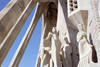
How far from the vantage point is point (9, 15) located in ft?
15.6

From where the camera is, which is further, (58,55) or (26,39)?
(26,39)

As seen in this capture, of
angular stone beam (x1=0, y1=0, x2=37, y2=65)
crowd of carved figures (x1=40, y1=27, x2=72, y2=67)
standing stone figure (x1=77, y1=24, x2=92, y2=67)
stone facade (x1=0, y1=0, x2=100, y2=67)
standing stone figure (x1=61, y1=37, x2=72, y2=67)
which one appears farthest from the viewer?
standing stone figure (x1=61, y1=37, x2=72, y2=67)

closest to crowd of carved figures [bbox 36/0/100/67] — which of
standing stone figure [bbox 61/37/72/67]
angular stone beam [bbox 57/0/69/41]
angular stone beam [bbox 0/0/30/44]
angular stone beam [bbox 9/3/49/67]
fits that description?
standing stone figure [bbox 61/37/72/67]

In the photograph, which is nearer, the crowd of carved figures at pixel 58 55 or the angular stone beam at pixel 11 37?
the angular stone beam at pixel 11 37

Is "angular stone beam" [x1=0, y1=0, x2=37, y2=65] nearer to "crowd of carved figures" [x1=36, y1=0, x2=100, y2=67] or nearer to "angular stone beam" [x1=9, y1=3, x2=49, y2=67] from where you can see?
"angular stone beam" [x1=9, y1=3, x2=49, y2=67]

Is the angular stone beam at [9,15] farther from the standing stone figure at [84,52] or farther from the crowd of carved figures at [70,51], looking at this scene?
the standing stone figure at [84,52]

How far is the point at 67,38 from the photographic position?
6000 mm

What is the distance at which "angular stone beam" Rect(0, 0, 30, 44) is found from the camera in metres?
4.24

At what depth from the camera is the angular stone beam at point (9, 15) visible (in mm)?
4238

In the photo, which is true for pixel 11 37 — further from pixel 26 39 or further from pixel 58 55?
pixel 58 55

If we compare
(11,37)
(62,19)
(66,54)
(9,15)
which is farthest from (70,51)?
(9,15)

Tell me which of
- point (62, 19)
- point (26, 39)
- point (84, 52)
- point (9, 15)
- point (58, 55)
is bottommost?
point (58, 55)

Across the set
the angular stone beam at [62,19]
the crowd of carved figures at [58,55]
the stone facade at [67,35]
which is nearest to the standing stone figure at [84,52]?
the stone facade at [67,35]

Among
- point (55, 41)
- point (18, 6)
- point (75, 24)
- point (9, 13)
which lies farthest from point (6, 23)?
point (75, 24)
